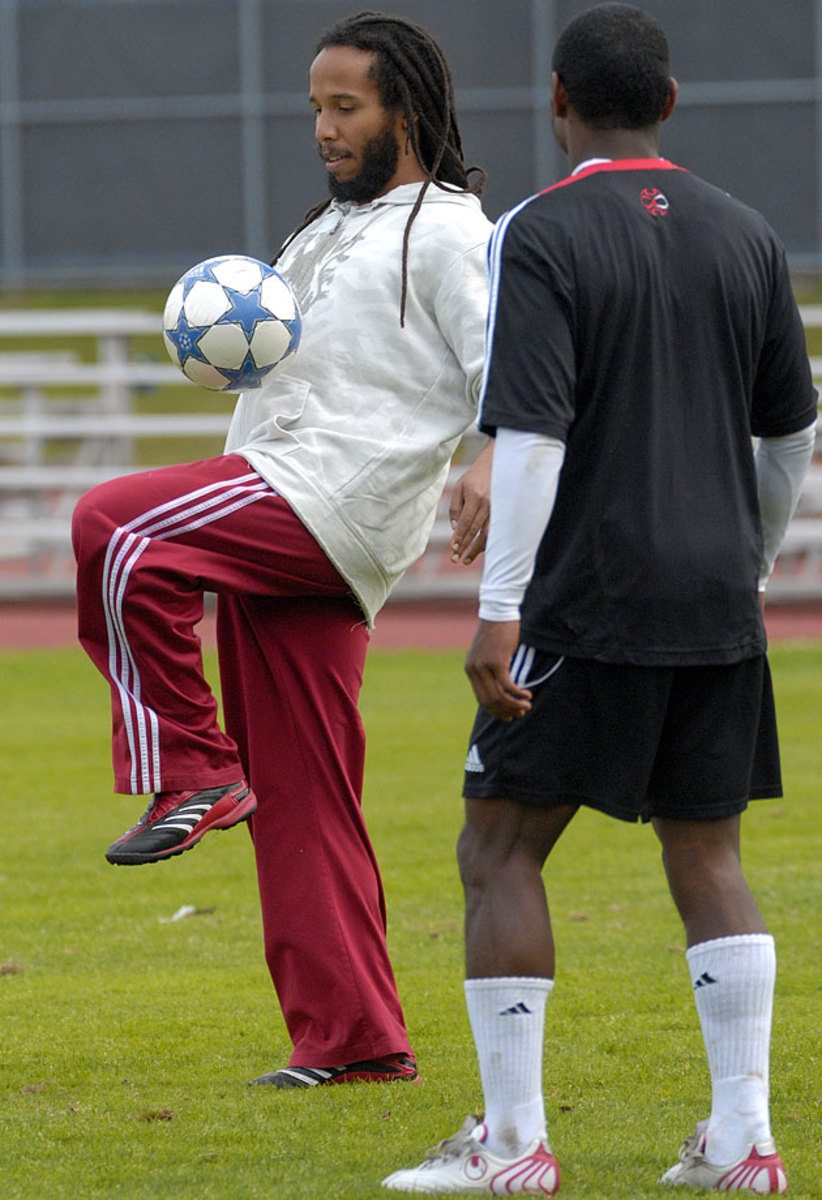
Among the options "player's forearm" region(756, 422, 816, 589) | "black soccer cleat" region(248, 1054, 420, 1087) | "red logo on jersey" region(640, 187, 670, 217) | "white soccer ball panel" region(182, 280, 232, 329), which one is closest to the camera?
"red logo on jersey" region(640, 187, 670, 217)

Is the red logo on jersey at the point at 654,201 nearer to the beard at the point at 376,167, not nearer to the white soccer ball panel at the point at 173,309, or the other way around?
the beard at the point at 376,167

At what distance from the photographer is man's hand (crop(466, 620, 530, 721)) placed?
3.05 m

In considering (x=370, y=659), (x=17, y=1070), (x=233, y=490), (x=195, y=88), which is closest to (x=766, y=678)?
(x=233, y=490)

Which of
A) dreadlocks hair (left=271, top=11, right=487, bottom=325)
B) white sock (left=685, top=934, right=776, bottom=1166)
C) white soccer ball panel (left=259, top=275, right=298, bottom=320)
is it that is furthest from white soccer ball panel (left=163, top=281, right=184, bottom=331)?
white sock (left=685, top=934, right=776, bottom=1166)

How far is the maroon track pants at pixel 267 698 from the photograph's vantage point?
146 inches

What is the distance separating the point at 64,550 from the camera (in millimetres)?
15500

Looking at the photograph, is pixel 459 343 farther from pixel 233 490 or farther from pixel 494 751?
pixel 494 751

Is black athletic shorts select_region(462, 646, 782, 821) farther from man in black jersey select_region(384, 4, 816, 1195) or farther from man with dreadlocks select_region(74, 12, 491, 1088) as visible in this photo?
man with dreadlocks select_region(74, 12, 491, 1088)

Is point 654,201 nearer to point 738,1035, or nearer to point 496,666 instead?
point 496,666

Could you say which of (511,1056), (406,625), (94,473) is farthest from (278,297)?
(94,473)

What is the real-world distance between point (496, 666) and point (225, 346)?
45.9 inches

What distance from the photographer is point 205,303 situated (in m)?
3.97

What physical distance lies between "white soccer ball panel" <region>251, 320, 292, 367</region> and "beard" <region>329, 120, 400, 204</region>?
1.35 ft

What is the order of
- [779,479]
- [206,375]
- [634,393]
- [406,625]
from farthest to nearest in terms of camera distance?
[406,625] → [206,375] → [779,479] → [634,393]
